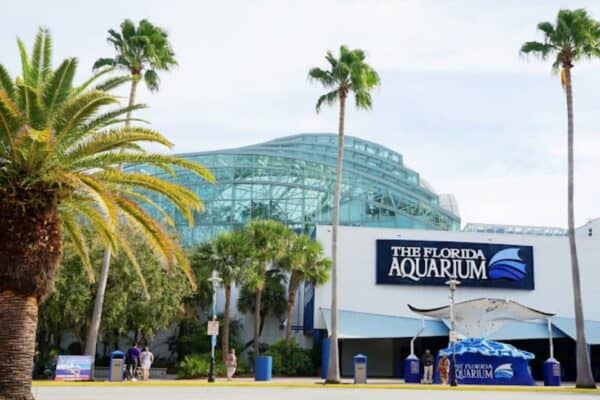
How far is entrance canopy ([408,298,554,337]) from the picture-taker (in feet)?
110

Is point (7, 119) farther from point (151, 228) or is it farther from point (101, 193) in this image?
point (151, 228)

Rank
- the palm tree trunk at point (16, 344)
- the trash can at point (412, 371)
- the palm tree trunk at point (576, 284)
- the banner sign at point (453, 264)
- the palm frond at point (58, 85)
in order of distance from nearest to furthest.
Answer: the palm tree trunk at point (16, 344), the palm frond at point (58, 85), the palm tree trunk at point (576, 284), the trash can at point (412, 371), the banner sign at point (453, 264)

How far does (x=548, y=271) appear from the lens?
41781 millimetres

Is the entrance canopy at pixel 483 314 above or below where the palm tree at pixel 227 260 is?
below

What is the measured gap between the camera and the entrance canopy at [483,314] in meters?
33.6

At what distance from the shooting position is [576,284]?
30.4m

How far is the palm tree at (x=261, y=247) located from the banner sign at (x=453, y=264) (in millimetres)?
5821

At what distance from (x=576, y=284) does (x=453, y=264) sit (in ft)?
35.4

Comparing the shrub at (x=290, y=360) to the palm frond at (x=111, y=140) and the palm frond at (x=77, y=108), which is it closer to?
the palm frond at (x=111, y=140)

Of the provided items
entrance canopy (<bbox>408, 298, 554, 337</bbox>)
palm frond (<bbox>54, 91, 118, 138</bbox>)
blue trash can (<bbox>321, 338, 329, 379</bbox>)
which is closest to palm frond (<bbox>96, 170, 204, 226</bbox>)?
palm frond (<bbox>54, 91, 118, 138</bbox>)

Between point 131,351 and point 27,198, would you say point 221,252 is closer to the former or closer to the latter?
point 131,351

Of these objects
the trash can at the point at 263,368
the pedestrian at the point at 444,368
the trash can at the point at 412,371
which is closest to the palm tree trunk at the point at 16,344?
the trash can at the point at 263,368

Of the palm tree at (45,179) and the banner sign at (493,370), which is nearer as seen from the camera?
the palm tree at (45,179)

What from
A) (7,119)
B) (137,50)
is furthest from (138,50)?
(7,119)
